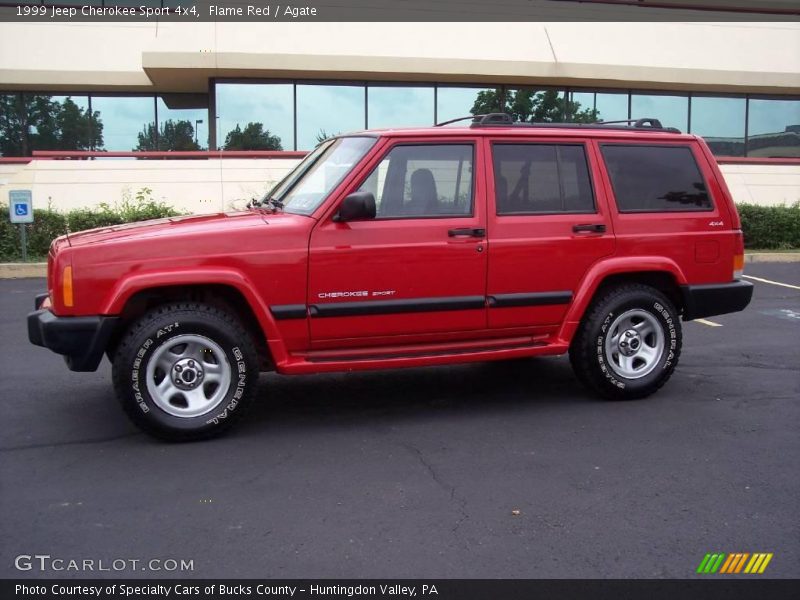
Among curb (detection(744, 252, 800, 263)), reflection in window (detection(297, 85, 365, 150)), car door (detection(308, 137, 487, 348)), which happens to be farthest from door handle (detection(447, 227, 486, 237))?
reflection in window (detection(297, 85, 365, 150))

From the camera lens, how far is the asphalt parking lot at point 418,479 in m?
3.65

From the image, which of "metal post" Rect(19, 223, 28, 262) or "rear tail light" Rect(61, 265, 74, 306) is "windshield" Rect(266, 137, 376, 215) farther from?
"metal post" Rect(19, 223, 28, 262)

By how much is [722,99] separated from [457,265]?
1711cm

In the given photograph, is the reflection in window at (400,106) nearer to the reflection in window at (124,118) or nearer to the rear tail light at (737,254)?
the reflection in window at (124,118)

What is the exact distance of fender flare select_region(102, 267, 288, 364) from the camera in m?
4.90

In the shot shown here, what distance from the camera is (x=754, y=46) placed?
1986cm

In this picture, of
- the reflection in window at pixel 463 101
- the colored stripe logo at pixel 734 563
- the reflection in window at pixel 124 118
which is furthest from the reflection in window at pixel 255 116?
the colored stripe logo at pixel 734 563

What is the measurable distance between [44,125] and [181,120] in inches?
125

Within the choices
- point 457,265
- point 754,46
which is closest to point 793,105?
point 754,46

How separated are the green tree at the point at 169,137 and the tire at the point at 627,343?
50.1 ft

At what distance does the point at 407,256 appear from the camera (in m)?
5.41
